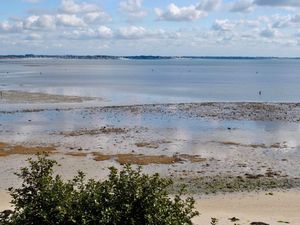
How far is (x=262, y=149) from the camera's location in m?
36.6

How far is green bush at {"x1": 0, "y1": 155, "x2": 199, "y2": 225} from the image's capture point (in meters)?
9.46

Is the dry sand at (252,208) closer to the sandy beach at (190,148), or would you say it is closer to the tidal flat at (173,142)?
the sandy beach at (190,148)

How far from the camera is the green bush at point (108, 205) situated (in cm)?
946

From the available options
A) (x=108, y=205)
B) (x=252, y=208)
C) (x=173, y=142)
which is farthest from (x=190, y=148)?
(x=108, y=205)

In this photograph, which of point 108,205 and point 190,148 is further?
point 190,148

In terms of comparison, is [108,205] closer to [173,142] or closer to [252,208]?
[252,208]

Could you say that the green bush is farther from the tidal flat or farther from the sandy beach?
the tidal flat

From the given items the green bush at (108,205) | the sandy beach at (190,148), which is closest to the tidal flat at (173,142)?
the sandy beach at (190,148)

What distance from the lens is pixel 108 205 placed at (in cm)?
975

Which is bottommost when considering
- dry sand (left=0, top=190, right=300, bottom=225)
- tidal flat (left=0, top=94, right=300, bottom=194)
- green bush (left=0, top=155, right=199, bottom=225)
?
tidal flat (left=0, top=94, right=300, bottom=194)

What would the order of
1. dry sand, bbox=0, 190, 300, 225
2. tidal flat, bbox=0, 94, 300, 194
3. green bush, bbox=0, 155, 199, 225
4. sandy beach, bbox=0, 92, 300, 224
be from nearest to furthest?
green bush, bbox=0, 155, 199, 225 → dry sand, bbox=0, 190, 300, 225 → sandy beach, bbox=0, 92, 300, 224 → tidal flat, bbox=0, 94, 300, 194

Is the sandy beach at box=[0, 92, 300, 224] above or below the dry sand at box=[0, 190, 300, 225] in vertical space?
below

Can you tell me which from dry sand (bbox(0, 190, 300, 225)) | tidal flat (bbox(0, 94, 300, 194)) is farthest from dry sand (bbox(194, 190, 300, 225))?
tidal flat (bbox(0, 94, 300, 194))

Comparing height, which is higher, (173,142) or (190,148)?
(190,148)
